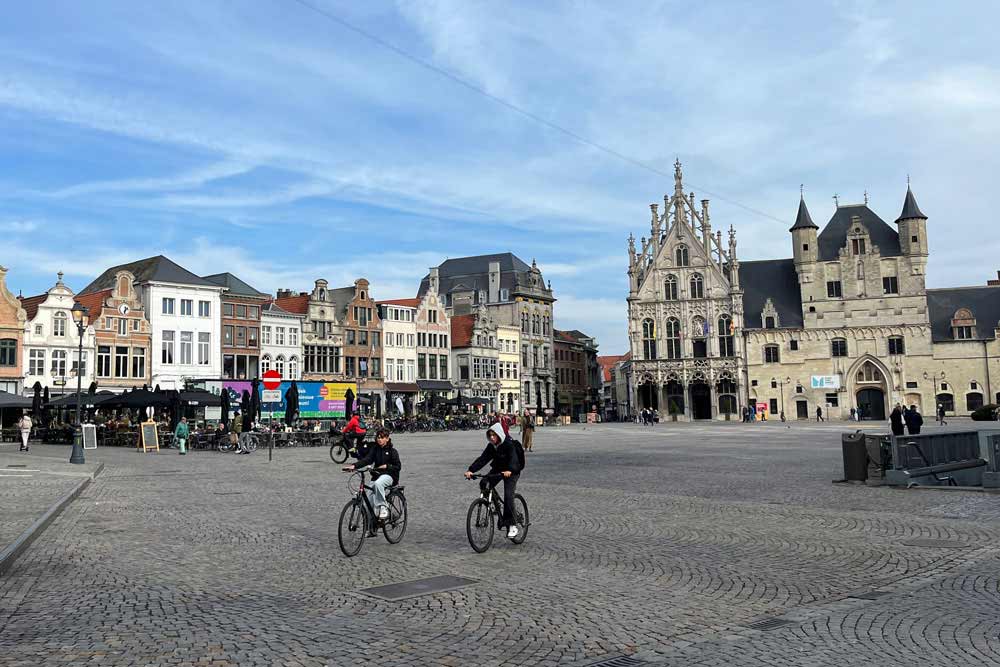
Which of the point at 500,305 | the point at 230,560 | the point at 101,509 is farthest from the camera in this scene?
the point at 500,305

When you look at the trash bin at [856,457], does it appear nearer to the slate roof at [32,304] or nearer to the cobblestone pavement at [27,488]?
the cobblestone pavement at [27,488]

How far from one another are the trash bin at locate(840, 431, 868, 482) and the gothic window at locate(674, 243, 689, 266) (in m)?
66.7

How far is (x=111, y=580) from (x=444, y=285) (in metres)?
82.8

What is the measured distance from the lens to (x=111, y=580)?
8.99m

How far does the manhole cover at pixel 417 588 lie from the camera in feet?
27.2

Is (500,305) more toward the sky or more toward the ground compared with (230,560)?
more toward the sky

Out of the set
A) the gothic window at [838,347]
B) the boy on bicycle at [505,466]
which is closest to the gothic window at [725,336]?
the gothic window at [838,347]

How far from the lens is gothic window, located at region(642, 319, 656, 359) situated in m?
84.5

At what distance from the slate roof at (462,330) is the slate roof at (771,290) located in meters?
26.5

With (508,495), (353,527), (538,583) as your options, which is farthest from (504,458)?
(538,583)

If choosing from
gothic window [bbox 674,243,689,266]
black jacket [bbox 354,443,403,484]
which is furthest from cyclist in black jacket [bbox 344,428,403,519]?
gothic window [bbox 674,243,689,266]

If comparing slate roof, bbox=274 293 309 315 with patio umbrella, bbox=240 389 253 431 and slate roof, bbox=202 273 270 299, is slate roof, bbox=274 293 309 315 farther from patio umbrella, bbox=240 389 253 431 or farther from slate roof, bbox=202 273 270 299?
patio umbrella, bbox=240 389 253 431

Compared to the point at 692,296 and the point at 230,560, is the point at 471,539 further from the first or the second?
the point at 692,296

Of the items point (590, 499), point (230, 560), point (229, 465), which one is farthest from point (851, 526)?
point (229, 465)
